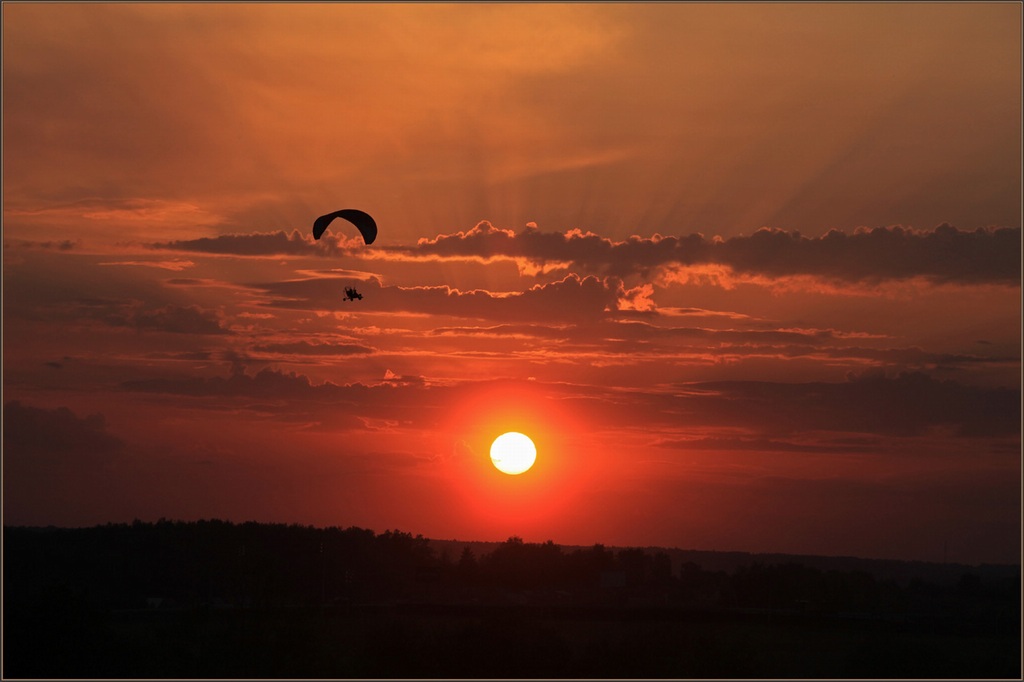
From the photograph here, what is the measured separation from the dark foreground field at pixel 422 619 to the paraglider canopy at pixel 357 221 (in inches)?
1067

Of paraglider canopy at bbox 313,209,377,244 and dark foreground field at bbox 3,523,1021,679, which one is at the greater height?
paraglider canopy at bbox 313,209,377,244

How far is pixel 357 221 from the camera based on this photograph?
7481 centimetres

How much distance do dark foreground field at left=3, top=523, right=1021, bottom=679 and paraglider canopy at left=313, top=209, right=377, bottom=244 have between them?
27108 millimetres

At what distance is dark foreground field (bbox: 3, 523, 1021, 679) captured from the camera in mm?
75688

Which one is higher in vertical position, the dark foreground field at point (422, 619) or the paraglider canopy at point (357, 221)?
the paraglider canopy at point (357, 221)

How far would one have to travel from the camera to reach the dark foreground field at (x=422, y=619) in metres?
75.7

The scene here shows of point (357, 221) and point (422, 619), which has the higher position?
point (357, 221)

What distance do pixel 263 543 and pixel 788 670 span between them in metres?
77.2

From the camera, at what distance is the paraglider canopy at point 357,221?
244 ft

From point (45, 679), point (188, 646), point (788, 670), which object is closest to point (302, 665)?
point (188, 646)

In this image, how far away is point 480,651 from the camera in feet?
255

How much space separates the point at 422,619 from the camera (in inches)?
3521

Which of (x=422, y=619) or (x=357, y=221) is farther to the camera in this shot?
(x=422, y=619)

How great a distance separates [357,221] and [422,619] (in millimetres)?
32627
